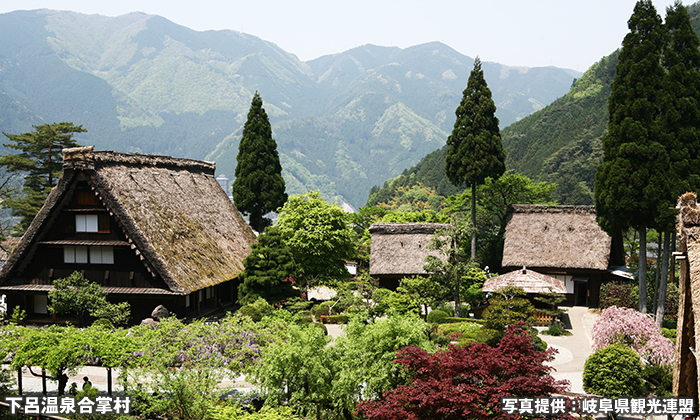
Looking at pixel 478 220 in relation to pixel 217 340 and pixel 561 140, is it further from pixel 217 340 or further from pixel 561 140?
pixel 561 140

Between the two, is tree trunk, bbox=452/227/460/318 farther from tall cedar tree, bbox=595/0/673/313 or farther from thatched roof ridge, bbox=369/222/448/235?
tall cedar tree, bbox=595/0/673/313

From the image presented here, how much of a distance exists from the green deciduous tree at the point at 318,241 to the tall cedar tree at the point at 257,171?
7.89m

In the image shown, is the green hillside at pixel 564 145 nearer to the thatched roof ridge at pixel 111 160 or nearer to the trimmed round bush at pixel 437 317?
the trimmed round bush at pixel 437 317

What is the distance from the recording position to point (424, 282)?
30.6m

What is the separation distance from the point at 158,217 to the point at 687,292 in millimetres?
24821

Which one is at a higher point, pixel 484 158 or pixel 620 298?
pixel 484 158

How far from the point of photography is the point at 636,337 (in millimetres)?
19500

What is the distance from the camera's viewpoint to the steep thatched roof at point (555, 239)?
3597 cm

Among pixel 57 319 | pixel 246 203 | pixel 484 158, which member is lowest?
pixel 57 319

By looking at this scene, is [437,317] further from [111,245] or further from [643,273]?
[111,245]

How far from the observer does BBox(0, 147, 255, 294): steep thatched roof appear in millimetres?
27344

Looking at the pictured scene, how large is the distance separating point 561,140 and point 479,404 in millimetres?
82255

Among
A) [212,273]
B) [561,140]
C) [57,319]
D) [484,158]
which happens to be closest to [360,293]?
[212,273]

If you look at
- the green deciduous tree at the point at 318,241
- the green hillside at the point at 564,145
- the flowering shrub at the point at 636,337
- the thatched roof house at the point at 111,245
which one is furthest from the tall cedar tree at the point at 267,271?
the green hillside at the point at 564,145
